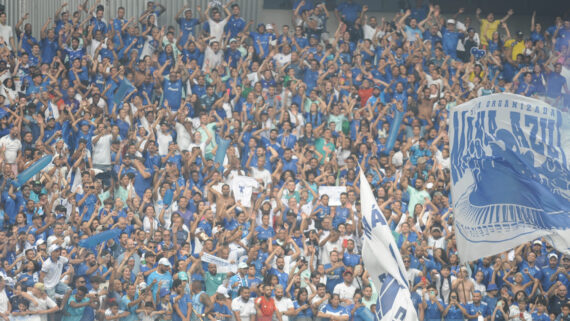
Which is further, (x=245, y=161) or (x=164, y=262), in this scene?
(x=245, y=161)

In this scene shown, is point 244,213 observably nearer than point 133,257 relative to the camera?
No

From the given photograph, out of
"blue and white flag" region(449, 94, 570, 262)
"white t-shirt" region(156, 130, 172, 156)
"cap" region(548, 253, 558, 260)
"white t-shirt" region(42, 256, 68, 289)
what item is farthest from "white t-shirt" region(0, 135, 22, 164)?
"blue and white flag" region(449, 94, 570, 262)

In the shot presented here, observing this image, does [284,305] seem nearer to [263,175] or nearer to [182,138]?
[263,175]

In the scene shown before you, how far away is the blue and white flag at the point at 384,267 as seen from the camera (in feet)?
36.5

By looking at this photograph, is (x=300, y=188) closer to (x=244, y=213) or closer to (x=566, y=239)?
(x=244, y=213)

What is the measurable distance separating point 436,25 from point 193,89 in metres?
6.27

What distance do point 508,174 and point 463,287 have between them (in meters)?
8.61

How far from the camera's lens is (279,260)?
18.2 m

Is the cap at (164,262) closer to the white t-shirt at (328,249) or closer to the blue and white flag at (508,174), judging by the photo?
the white t-shirt at (328,249)

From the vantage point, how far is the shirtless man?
18438 millimetres

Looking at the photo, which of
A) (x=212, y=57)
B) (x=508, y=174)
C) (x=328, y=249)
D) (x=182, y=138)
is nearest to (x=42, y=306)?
(x=328, y=249)

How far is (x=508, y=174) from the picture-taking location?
10195 mm

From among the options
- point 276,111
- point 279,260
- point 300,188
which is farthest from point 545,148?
point 276,111

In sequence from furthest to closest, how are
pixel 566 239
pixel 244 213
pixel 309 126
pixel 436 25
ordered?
pixel 436 25
pixel 309 126
pixel 244 213
pixel 566 239
